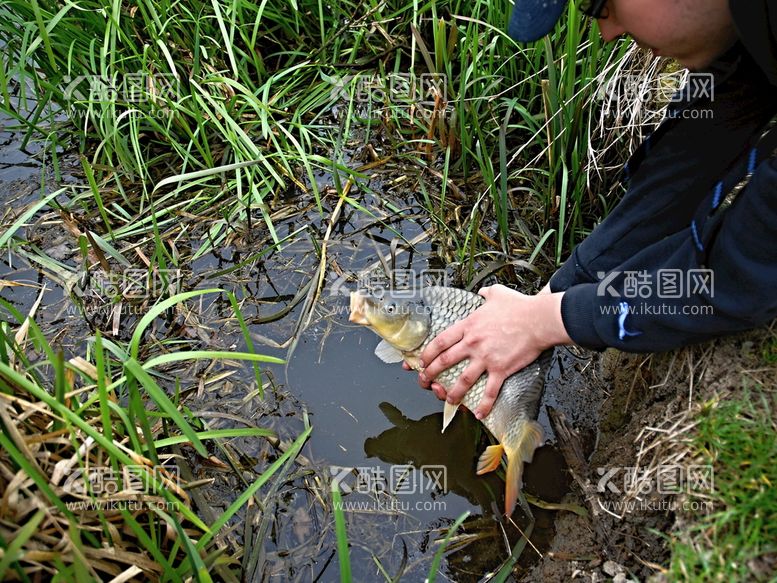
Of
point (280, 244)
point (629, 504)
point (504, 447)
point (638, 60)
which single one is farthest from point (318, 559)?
point (638, 60)

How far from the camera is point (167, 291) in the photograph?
2982 millimetres

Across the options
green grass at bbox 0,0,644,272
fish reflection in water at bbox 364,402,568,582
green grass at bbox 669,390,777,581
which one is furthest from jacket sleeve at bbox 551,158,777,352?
green grass at bbox 0,0,644,272

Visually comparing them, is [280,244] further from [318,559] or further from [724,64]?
[724,64]

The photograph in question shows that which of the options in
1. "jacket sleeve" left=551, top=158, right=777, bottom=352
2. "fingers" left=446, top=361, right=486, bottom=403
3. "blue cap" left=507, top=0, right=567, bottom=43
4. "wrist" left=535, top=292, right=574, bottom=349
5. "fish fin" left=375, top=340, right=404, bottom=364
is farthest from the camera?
"fish fin" left=375, top=340, right=404, bottom=364

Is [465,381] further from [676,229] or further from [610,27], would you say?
[610,27]

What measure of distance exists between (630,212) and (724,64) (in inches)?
20.7

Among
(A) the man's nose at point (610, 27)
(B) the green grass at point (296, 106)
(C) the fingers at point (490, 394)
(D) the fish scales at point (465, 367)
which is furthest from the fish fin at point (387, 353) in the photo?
(A) the man's nose at point (610, 27)

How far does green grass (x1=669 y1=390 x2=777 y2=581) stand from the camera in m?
1.56

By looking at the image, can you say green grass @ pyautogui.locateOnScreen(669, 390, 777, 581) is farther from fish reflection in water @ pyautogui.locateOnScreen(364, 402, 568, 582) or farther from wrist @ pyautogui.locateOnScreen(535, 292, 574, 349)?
fish reflection in water @ pyautogui.locateOnScreen(364, 402, 568, 582)

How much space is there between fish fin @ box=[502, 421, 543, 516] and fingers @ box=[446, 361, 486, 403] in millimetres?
198

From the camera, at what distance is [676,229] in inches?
87.8

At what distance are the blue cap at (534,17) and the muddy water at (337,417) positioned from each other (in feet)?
4.13

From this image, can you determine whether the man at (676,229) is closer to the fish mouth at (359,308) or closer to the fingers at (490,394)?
the fingers at (490,394)

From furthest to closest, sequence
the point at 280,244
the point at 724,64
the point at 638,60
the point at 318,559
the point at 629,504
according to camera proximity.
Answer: the point at 280,244, the point at 638,60, the point at 318,559, the point at 629,504, the point at 724,64
